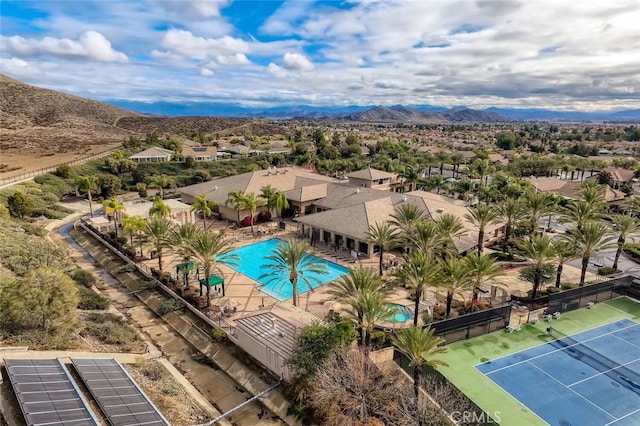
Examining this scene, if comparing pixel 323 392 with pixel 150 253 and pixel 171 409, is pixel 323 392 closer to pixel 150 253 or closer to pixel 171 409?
pixel 171 409

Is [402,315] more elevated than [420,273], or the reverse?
[420,273]

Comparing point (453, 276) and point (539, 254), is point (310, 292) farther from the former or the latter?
point (539, 254)

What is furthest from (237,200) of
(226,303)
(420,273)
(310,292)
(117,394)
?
(117,394)

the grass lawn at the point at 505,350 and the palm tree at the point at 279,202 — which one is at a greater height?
the palm tree at the point at 279,202

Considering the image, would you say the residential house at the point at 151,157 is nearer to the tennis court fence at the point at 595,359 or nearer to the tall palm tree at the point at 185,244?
the tall palm tree at the point at 185,244

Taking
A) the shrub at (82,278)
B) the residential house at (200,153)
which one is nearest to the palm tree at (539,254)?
the shrub at (82,278)

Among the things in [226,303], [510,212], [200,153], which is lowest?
[226,303]
